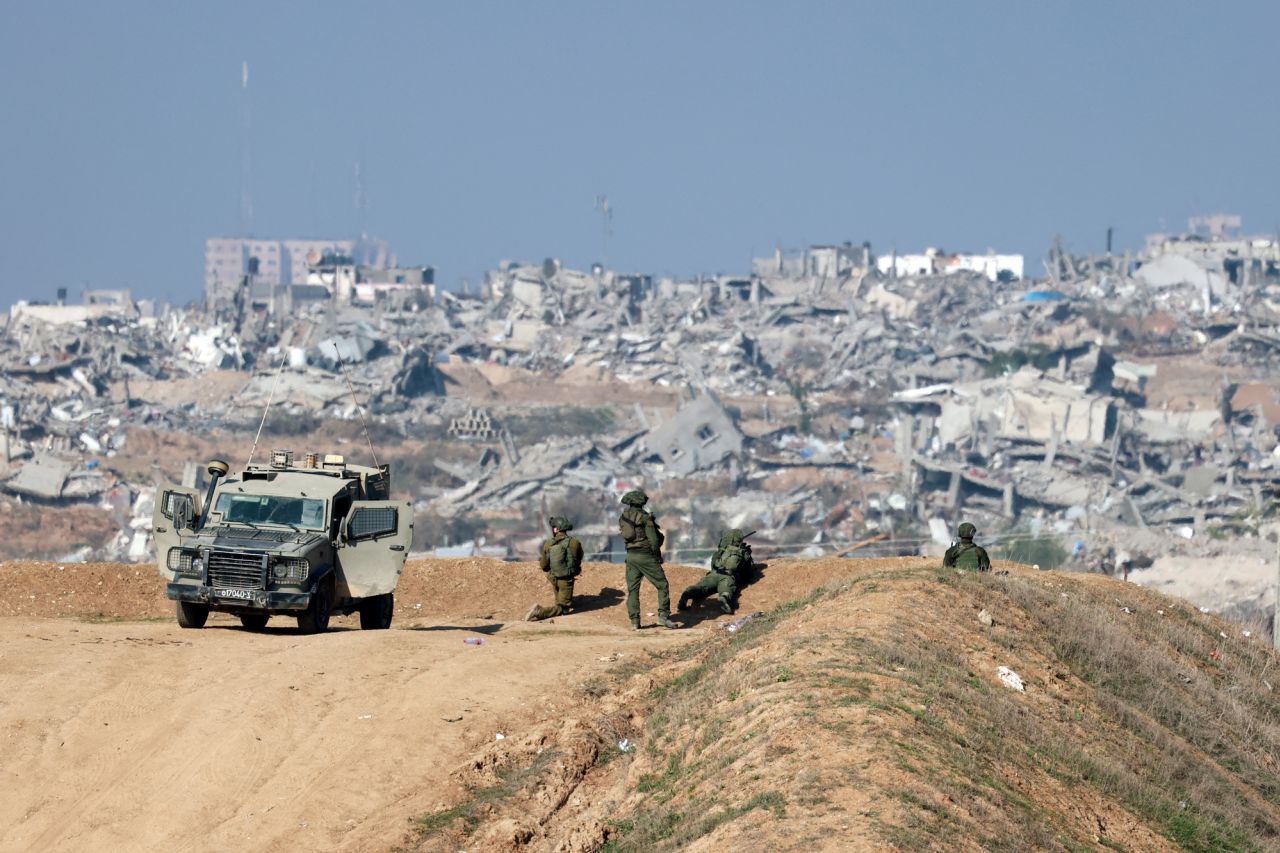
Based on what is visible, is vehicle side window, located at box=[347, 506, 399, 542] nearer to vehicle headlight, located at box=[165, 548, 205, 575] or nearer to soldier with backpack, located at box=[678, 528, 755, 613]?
vehicle headlight, located at box=[165, 548, 205, 575]

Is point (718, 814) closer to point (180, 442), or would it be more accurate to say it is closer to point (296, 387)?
point (180, 442)

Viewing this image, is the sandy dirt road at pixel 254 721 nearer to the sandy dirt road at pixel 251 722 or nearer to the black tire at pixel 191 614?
the sandy dirt road at pixel 251 722

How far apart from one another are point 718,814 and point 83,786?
4158 mm

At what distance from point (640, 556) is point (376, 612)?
8.38ft

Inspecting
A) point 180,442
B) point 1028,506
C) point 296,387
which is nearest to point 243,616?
point 1028,506

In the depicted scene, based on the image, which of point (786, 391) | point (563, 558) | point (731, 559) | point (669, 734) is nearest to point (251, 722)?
point (669, 734)

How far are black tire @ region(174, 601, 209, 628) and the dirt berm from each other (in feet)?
0.51

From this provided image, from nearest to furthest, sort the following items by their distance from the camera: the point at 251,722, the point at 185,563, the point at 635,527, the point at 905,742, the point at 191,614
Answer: the point at 905,742 < the point at 251,722 < the point at 185,563 < the point at 191,614 < the point at 635,527

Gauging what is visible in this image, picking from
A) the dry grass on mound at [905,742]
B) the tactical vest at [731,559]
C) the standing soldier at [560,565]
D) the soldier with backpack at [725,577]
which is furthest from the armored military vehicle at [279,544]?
the tactical vest at [731,559]

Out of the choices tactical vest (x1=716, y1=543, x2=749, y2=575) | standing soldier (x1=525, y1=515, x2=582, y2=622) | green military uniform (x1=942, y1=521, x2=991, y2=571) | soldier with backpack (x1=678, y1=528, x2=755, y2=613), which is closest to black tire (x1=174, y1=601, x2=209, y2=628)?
standing soldier (x1=525, y1=515, x2=582, y2=622)

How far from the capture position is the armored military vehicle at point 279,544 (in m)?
13.6

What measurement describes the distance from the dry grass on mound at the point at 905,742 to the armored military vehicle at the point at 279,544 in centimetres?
292

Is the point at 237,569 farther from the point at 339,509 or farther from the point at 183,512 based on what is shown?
the point at 339,509

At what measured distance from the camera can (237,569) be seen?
13.6 metres
